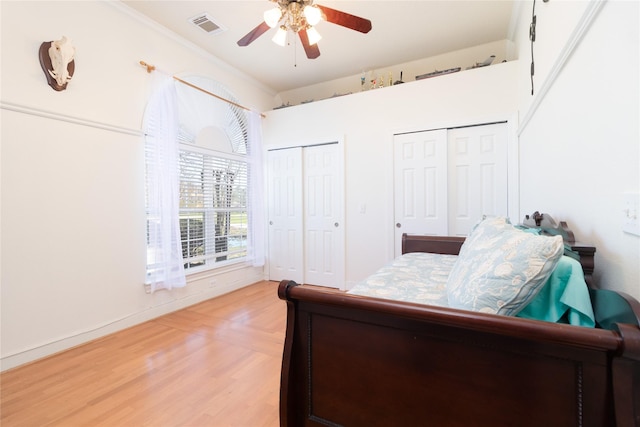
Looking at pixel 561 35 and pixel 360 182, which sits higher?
pixel 561 35

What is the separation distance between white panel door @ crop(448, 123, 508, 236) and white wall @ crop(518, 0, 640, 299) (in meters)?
1.31

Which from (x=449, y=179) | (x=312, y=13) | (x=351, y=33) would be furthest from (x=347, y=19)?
(x=449, y=179)

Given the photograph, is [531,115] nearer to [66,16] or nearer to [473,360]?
[473,360]

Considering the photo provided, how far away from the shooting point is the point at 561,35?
1.36 metres

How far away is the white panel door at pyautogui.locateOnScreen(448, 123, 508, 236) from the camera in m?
2.91

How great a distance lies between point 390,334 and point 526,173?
2399 millimetres

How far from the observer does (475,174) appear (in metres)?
3.03

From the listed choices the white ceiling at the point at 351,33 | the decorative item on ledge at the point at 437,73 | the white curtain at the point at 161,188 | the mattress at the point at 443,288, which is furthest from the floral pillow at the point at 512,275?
the decorative item on ledge at the point at 437,73

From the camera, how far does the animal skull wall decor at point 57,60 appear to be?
206 centimetres

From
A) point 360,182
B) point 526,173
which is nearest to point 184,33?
point 360,182

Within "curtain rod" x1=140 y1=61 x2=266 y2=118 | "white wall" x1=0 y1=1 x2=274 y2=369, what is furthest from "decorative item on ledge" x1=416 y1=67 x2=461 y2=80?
"white wall" x1=0 y1=1 x2=274 y2=369

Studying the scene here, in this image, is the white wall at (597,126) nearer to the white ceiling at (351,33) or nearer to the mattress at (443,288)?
the mattress at (443,288)

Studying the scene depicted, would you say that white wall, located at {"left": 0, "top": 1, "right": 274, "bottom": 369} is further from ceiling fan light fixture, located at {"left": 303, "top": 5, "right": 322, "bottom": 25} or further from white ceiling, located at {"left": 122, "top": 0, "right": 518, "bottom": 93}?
ceiling fan light fixture, located at {"left": 303, "top": 5, "right": 322, "bottom": 25}

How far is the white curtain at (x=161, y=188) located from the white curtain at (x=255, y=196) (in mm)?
1256
